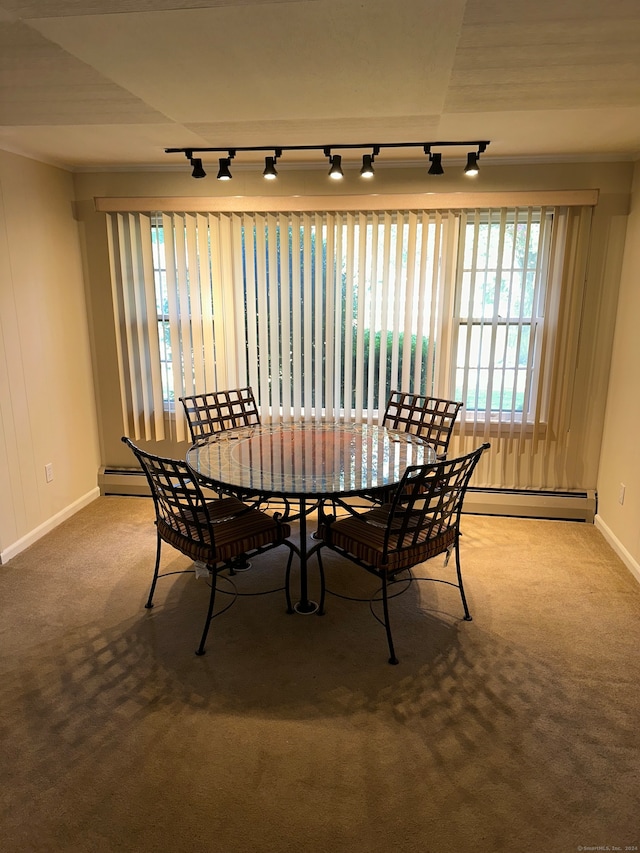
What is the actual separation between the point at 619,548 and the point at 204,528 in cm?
254

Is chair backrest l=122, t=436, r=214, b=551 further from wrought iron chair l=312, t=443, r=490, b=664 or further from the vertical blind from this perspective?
the vertical blind

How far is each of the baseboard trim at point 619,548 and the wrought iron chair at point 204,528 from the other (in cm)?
198

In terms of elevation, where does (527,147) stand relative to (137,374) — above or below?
above

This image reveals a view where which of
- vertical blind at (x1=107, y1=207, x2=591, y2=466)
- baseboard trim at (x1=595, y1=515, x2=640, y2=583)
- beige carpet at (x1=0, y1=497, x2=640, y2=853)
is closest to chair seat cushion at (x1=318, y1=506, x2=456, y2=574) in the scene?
beige carpet at (x1=0, y1=497, x2=640, y2=853)

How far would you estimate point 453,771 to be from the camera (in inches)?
70.1

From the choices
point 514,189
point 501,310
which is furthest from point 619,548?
point 514,189

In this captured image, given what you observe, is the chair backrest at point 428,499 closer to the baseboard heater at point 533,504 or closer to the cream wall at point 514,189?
the baseboard heater at point 533,504

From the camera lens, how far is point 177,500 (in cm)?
234

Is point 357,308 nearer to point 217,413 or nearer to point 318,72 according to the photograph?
point 217,413

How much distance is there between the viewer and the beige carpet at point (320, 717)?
1.60 meters

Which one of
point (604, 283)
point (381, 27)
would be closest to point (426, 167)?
point (604, 283)

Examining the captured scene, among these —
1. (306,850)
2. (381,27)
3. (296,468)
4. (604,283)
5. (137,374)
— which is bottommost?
(306,850)

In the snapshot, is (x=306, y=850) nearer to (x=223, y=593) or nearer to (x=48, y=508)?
(x=223, y=593)

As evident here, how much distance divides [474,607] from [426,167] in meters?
2.77
